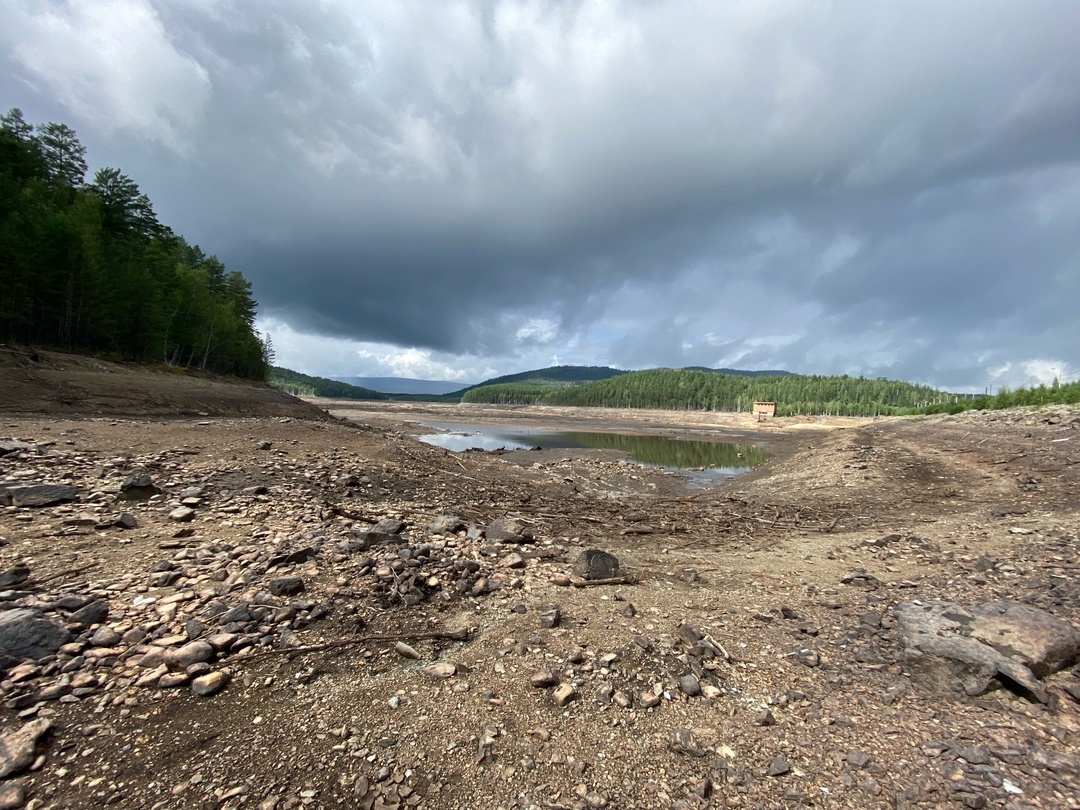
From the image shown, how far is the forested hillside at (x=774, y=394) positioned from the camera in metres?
137

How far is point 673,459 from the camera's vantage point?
3712 centimetres

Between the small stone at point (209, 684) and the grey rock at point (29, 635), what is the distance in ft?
4.72

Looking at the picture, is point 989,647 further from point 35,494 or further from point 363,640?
point 35,494

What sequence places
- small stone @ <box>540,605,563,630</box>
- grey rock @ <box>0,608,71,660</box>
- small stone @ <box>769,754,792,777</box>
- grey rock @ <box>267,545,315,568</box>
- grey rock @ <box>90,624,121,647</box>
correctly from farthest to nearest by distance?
grey rock @ <box>267,545,315,568</box> → small stone @ <box>540,605,563,630</box> → grey rock @ <box>90,624,121,647</box> → grey rock @ <box>0,608,71,660</box> → small stone @ <box>769,754,792,777</box>

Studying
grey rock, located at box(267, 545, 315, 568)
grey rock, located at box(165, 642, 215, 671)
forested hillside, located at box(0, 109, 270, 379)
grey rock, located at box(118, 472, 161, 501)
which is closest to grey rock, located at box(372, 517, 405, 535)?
A: grey rock, located at box(267, 545, 315, 568)

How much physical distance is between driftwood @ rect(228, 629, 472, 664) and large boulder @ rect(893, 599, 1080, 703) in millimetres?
4908

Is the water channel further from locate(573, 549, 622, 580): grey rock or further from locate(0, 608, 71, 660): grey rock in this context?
locate(0, 608, 71, 660): grey rock

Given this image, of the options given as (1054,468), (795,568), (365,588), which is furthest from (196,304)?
(1054,468)

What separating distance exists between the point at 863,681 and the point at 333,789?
195 inches

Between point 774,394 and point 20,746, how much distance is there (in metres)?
173

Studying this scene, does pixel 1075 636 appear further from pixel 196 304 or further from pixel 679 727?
pixel 196 304

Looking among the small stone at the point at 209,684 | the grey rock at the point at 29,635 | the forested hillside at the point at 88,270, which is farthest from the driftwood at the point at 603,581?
the forested hillside at the point at 88,270

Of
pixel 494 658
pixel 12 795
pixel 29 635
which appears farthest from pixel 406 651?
pixel 29 635

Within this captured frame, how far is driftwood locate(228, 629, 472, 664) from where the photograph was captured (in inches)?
170
